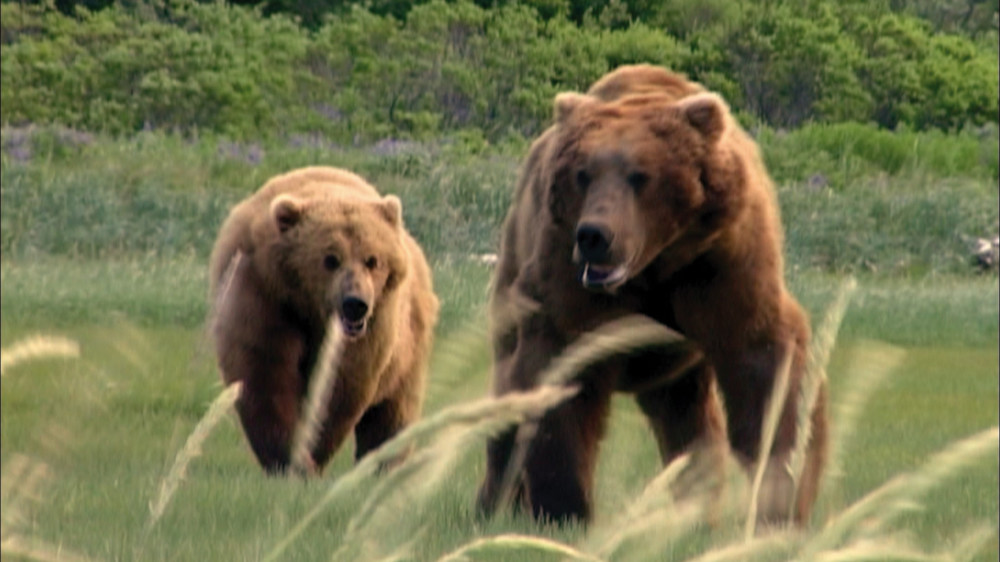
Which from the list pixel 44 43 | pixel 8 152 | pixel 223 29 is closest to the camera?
pixel 223 29

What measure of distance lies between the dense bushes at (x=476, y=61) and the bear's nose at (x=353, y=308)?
772 mm

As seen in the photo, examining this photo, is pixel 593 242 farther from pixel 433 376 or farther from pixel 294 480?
pixel 433 376

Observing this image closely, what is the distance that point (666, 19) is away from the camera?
14.1 feet

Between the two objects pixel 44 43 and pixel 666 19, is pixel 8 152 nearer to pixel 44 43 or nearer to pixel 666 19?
pixel 44 43

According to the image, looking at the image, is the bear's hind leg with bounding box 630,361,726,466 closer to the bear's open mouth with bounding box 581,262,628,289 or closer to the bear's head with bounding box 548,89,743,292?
the bear's head with bounding box 548,89,743,292

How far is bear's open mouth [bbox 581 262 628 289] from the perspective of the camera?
469cm

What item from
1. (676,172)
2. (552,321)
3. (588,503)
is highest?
(676,172)

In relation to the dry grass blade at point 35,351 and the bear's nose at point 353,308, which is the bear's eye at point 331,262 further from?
the dry grass blade at point 35,351

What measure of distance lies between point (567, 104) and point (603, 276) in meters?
0.52

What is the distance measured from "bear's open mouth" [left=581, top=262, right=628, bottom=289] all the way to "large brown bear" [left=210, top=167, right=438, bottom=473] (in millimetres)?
1689

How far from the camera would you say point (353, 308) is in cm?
639

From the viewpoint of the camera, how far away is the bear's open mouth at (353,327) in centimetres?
628

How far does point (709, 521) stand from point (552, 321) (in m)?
0.60

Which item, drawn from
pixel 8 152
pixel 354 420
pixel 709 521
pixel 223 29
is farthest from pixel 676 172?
pixel 8 152
